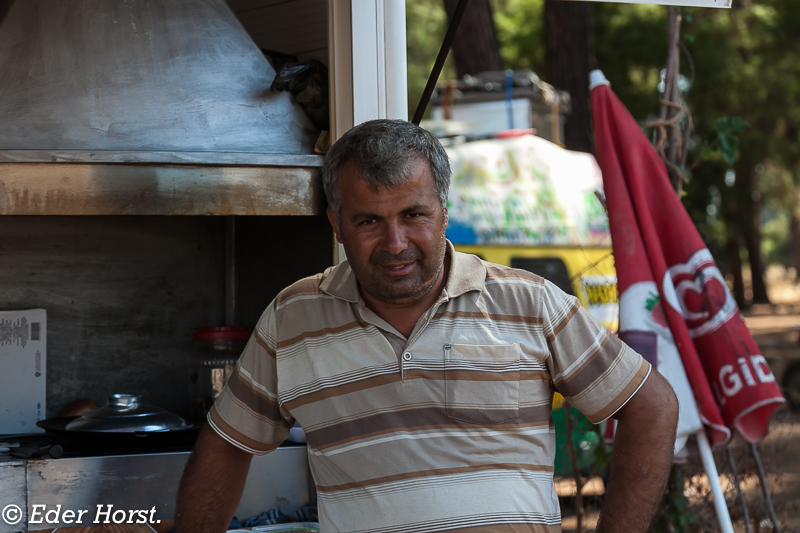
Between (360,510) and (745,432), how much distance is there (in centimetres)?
154

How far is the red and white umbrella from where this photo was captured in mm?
2723

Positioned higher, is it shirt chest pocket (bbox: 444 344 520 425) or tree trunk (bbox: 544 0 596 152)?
tree trunk (bbox: 544 0 596 152)

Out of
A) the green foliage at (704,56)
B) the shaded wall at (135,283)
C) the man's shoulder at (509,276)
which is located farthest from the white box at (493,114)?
the man's shoulder at (509,276)

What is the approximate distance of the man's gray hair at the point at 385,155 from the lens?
1872mm

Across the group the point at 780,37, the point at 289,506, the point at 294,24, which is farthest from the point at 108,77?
the point at 780,37

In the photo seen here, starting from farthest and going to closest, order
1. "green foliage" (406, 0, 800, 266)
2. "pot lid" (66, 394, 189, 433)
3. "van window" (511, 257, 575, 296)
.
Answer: "green foliage" (406, 0, 800, 266)
"van window" (511, 257, 575, 296)
"pot lid" (66, 394, 189, 433)

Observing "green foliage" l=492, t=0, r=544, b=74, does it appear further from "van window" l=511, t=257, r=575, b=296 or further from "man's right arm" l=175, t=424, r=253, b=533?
"man's right arm" l=175, t=424, r=253, b=533

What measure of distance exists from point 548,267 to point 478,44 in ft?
10.9

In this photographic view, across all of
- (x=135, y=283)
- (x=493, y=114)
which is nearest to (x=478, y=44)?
(x=493, y=114)

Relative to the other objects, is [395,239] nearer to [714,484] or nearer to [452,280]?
[452,280]

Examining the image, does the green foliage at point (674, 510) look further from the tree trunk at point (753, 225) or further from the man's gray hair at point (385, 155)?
the tree trunk at point (753, 225)

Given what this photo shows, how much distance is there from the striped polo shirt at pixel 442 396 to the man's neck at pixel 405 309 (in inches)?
1.1

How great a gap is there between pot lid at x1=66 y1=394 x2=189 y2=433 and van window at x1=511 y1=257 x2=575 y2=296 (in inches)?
173

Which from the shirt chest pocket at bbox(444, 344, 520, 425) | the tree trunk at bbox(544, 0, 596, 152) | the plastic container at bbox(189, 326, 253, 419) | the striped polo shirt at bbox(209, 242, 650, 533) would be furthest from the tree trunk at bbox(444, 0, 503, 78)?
the shirt chest pocket at bbox(444, 344, 520, 425)
